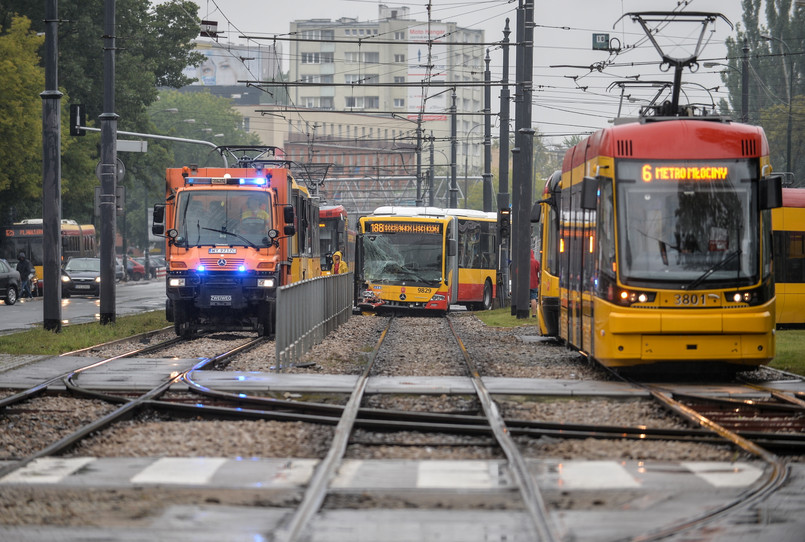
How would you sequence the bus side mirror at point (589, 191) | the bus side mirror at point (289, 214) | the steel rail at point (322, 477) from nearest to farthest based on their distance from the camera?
the steel rail at point (322, 477), the bus side mirror at point (589, 191), the bus side mirror at point (289, 214)

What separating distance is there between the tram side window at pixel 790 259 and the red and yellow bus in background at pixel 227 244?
1051 centimetres

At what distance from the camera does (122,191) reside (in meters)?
26.7

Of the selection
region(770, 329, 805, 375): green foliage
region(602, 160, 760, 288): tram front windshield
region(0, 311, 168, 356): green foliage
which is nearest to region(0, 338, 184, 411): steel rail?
region(0, 311, 168, 356): green foliage

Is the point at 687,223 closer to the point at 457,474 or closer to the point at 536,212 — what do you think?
the point at 457,474

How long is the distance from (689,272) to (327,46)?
152 meters

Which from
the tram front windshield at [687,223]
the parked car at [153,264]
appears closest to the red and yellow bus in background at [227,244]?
the tram front windshield at [687,223]

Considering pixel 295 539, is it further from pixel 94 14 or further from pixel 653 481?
pixel 94 14

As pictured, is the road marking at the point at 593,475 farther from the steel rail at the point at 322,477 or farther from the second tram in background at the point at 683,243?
the second tram in background at the point at 683,243

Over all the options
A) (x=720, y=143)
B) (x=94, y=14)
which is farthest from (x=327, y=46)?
(x=720, y=143)

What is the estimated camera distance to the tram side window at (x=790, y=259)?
28.5 metres

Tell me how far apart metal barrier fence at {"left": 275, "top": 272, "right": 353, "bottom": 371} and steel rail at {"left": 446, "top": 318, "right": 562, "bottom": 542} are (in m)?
3.41

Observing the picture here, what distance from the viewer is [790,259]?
28.5 meters

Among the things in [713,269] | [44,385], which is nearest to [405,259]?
[713,269]

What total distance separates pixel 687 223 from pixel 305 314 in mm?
6620
